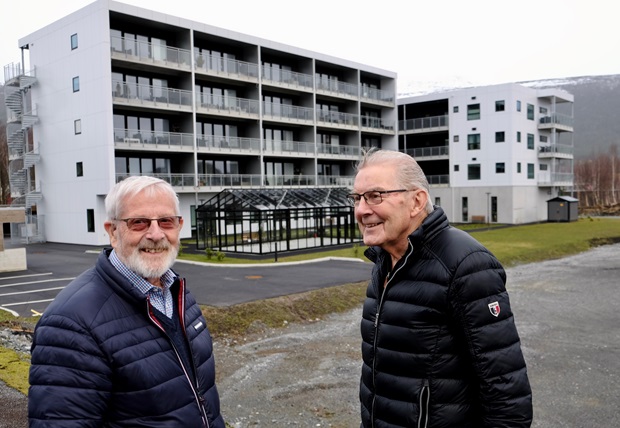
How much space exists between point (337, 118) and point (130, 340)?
4453 centimetres

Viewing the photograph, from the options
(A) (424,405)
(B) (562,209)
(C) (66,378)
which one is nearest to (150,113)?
(C) (66,378)

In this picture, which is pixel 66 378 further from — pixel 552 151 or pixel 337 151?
pixel 552 151

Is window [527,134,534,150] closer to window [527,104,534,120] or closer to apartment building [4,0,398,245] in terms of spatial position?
window [527,104,534,120]

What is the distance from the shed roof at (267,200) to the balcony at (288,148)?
9.61m

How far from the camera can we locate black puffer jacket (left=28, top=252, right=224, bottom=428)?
7.75 feet

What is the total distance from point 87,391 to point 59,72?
122ft

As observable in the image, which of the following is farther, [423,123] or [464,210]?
[423,123]

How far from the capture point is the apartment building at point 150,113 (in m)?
31.8

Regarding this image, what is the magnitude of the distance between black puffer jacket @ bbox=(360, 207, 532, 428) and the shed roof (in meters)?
22.9

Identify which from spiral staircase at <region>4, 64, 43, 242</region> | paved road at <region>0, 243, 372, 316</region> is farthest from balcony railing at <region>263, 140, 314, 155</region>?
paved road at <region>0, 243, 372, 316</region>

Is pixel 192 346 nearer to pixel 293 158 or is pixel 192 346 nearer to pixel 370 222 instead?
pixel 370 222

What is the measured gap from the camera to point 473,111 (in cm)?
4997

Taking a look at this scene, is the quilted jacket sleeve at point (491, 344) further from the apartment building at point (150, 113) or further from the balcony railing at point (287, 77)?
the balcony railing at point (287, 77)

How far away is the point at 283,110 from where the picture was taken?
4147 centimetres
